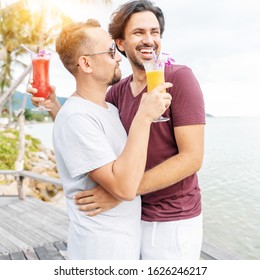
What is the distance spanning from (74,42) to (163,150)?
588 millimetres

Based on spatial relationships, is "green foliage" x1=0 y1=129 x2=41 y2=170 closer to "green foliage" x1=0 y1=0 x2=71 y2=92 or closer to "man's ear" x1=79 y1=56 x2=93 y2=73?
"green foliage" x1=0 y1=0 x2=71 y2=92

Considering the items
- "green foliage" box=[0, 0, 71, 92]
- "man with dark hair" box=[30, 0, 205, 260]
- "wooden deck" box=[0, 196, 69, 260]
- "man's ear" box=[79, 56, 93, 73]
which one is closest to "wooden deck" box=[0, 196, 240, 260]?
"wooden deck" box=[0, 196, 69, 260]

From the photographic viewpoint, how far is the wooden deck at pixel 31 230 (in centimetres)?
408

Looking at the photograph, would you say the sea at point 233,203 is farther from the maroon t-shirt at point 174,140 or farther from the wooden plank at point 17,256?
the maroon t-shirt at point 174,140

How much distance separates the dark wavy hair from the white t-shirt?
0.45 m

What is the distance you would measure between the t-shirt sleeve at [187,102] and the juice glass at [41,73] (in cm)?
82

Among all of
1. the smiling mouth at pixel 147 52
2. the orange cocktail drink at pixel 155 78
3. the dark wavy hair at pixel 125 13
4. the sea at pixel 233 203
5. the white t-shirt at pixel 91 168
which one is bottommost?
the sea at pixel 233 203

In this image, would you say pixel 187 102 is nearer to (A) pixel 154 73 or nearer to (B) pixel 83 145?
(A) pixel 154 73

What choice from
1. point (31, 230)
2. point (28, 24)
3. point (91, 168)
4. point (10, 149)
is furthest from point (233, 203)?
point (91, 168)

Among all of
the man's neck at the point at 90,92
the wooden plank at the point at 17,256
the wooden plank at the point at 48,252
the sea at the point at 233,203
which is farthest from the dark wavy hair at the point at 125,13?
the sea at the point at 233,203

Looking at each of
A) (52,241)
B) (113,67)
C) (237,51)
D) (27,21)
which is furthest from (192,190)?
(237,51)

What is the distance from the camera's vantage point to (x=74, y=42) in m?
1.66

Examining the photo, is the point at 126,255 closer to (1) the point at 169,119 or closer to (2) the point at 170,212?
(2) the point at 170,212

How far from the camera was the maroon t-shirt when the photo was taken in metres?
1.67
